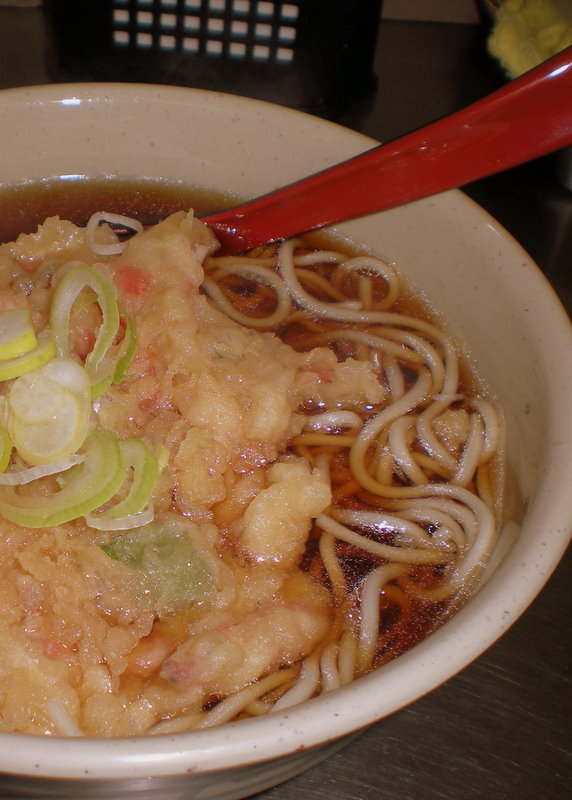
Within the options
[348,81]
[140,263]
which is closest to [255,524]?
[140,263]

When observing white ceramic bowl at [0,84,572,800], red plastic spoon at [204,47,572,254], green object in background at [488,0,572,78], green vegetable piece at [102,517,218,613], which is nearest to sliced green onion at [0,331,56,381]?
green vegetable piece at [102,517,218,613]

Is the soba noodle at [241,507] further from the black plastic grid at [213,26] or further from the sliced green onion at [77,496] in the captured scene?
the black plastic grid at [213,26]

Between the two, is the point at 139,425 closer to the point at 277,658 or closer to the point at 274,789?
the point at 277,658

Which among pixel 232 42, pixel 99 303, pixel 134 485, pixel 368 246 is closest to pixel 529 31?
pixel 232 42

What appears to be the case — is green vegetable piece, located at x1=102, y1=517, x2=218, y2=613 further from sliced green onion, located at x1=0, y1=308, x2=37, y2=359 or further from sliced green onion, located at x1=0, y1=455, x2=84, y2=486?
sliced green onion, located at x1=0, y1=308, x2=37, y2=359

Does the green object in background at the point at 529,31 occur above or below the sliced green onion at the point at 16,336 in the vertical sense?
above

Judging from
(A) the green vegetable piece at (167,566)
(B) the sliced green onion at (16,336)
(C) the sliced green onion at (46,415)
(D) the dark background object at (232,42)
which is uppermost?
(D) the dark background object at (232,42)

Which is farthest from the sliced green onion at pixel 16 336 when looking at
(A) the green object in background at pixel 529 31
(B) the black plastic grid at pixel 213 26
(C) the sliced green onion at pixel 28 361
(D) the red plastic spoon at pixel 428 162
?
(A) the green object in background at pixel 529 31
